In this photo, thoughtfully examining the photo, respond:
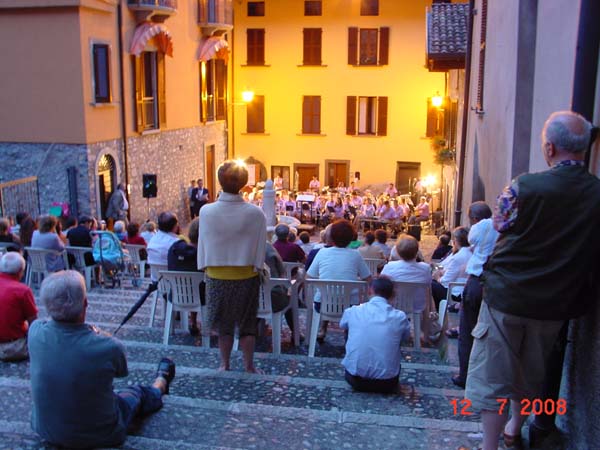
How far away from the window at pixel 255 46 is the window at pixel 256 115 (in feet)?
5.03

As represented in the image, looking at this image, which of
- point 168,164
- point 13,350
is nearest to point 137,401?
point 13,350

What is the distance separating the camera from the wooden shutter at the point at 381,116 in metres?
29.2

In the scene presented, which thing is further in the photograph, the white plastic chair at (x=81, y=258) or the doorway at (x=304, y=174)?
the doorway at (x=304, y=174)

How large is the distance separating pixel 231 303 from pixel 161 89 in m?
17.0

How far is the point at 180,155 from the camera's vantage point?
22641 mm

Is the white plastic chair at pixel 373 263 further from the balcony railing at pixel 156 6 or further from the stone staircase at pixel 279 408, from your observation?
the balcony railing at pixel 156 6

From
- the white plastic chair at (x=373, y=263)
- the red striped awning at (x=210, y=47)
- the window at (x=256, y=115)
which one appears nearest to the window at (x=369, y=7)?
the window at (x=256, y=115)

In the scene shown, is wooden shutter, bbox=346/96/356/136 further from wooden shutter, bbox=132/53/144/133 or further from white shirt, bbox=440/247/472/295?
white shirt, bbox=440/247/472/295

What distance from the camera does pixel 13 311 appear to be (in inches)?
211

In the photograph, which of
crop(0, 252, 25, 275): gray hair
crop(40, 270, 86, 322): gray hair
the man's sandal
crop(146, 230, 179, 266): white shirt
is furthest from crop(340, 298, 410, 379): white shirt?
crop(146, 230, 179, 266): white shirt

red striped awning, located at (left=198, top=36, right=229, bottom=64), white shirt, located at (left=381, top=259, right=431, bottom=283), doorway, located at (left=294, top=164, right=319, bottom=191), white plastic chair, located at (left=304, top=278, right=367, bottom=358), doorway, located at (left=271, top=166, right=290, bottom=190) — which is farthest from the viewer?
doorway, located at (left=271, top=166, right=290, bottom=190)

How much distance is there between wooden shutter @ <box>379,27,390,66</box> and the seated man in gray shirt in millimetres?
26942

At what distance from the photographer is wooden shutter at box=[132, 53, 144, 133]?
18609mm

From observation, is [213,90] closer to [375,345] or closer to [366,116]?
[366,116]
